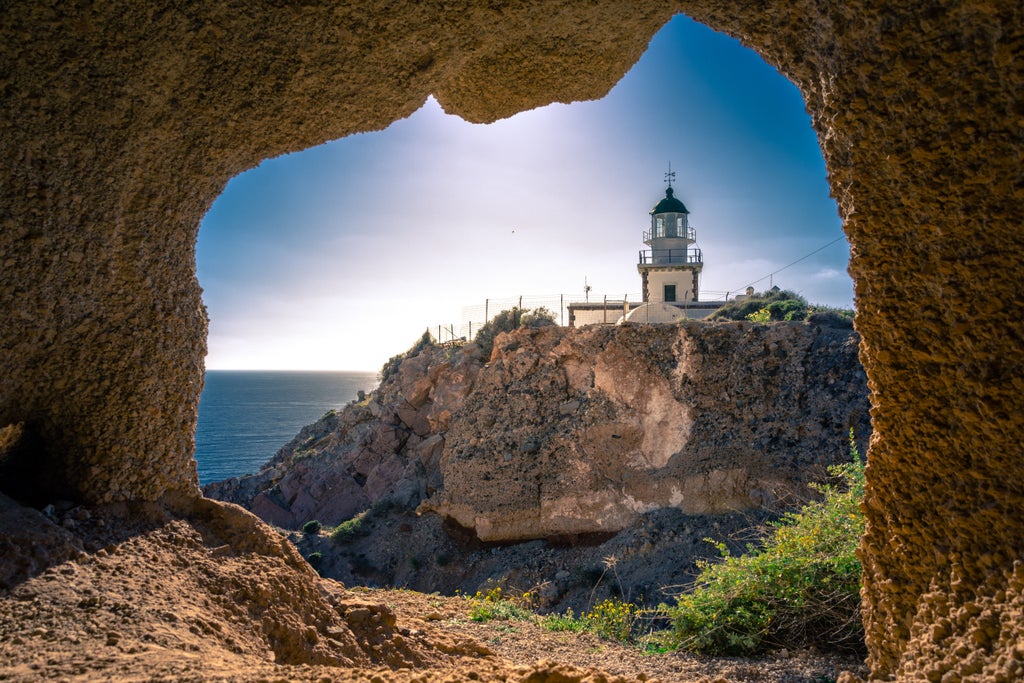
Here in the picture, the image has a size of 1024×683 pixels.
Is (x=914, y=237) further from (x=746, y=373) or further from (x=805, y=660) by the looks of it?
(x=746, y=373)

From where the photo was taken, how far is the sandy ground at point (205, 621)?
2.00 meters

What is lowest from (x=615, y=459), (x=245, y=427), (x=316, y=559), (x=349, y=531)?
(x=245, y=427)

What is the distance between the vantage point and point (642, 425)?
12.2 meters

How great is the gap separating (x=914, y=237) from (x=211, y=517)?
3821 millimetres

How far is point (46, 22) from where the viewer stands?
238 cm

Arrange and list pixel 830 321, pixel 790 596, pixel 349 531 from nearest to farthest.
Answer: pixel 790 596, pixel 830 321, pixel 349 531

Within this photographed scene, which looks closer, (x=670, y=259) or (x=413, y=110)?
(x=413, y=110)

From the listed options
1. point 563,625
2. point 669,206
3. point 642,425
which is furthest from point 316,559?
point 669,206

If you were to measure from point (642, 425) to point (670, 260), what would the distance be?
1833cm

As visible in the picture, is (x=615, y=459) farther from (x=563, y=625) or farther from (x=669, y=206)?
(x=669, y=206)

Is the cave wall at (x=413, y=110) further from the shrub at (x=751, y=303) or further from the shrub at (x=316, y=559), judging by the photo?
the shrub at (x=751, y=303)

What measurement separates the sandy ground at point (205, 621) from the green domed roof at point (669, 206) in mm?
27459

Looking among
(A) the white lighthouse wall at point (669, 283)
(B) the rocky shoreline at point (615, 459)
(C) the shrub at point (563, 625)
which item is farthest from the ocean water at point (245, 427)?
(C) the shrub at point (563, 625)

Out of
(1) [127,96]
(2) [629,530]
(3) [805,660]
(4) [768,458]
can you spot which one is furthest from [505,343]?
(1) [127,96]
